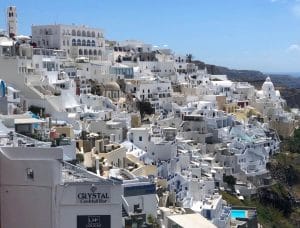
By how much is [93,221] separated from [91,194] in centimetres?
50

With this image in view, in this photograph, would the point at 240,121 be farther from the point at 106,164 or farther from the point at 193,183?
the point at 106,164

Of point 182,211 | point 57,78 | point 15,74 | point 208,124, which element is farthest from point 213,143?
point 182,211

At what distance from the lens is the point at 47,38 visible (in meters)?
38.7

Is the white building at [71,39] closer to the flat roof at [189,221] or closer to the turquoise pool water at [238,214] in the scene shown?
the turquoise pool water at [238,214]

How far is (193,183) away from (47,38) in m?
19.2

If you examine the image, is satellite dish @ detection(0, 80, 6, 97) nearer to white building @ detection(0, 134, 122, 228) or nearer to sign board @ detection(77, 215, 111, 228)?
white building @ detection(0, 134, 122, 228)

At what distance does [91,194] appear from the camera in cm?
1030

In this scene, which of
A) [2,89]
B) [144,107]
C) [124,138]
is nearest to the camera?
[2,89]

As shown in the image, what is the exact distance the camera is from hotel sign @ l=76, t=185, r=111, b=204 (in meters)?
10.3

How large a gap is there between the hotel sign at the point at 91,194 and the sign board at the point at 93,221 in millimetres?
272

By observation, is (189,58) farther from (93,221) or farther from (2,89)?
(93,221)

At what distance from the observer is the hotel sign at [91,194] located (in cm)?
1030

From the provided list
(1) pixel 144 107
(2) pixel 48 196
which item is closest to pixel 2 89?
(2) pixel 48 196

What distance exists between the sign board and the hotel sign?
0.27 m
